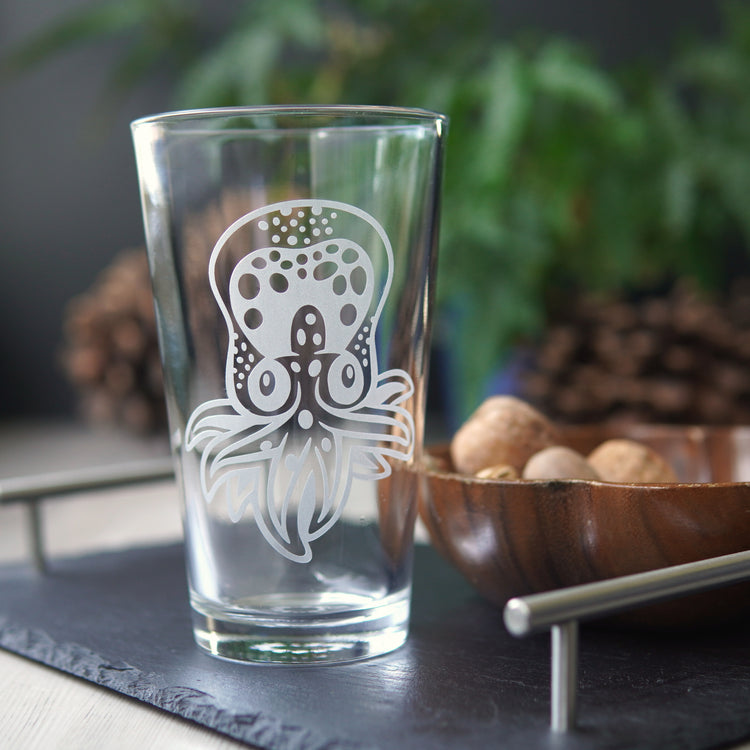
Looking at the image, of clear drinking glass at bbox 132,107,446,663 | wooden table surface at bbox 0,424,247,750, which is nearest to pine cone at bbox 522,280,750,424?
wooden table surface at bbox 0,424,247,750

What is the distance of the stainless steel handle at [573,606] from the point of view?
29 cm

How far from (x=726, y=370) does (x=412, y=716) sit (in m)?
0.77

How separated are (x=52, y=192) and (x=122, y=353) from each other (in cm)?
28

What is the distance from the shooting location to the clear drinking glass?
0.36m

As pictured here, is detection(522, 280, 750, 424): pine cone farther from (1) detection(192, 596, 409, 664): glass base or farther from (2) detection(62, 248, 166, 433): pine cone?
(1) detection(192, 596, 409, 664): glass base

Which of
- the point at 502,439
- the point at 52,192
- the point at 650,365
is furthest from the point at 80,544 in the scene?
the point at 52,192

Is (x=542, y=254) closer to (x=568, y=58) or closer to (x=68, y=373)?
(x=568, y=58)

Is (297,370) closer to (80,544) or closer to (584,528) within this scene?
(584,528)

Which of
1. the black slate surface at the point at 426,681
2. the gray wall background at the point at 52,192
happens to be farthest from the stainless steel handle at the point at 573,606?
the gray wall background at the point at 52,192

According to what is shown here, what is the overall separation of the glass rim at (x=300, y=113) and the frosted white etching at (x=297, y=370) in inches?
1.2

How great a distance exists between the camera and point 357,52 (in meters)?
1.11

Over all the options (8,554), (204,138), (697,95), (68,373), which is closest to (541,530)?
(204,138)

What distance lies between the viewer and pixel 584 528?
1.23ft

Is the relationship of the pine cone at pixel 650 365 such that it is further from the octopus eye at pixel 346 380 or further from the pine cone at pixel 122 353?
the octopus eye at pixel 346 380
